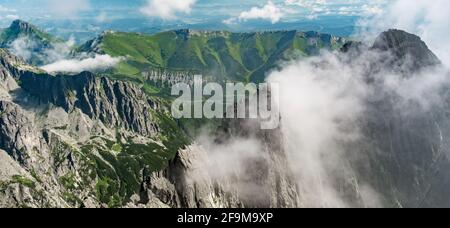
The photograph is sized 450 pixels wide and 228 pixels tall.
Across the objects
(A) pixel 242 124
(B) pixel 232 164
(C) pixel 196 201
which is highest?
(A) pixel 242 124

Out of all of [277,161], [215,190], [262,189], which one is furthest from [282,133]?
[215,190]

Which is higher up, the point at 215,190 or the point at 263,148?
the point at 263,148

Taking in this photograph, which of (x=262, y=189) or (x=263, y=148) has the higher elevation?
(x=263, y=148)

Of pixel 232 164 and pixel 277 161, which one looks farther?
pixel 277 161

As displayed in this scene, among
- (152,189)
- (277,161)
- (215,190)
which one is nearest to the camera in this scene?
(152,189)
